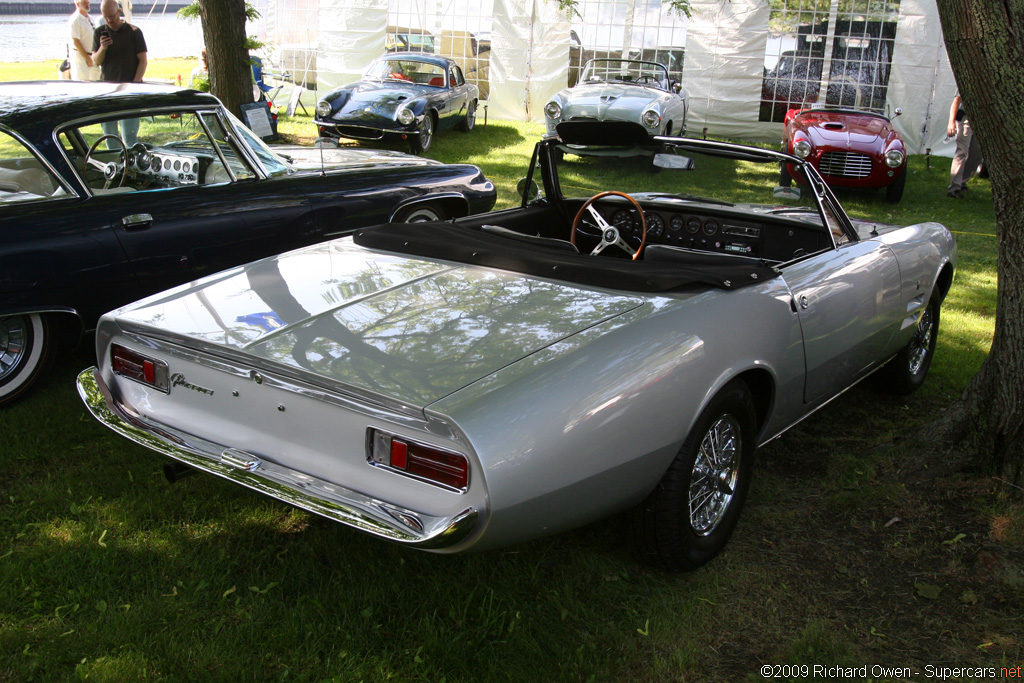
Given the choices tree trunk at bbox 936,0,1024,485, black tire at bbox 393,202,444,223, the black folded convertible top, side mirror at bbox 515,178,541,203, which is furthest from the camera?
black tire at bbox 393,202,444,223

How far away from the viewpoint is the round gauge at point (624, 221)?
160 inches

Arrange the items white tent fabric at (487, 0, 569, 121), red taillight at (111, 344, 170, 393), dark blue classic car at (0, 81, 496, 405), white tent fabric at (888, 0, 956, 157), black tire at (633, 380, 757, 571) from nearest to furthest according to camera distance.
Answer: black tire at (633, 380, 757, 571)
red taillight at (111, 344, 170, 393)
dark blue classic car at (0, 81, 496, 405)
white tent fabric at (888, 0, 956, 157)
white tent fabric at (487, 0, 569, 121)

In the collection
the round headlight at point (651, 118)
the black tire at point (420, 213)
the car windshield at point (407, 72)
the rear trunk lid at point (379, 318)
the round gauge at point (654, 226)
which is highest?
the car windshield at point (407, 72)

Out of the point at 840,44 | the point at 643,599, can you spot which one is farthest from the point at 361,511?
the point at 840,44

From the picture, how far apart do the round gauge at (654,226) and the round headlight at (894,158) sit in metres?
7.25

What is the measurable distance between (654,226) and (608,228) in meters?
0.40

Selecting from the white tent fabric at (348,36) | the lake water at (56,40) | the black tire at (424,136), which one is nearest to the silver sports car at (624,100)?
the black tire at (424,136)

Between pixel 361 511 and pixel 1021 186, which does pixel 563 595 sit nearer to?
pixel 361 511

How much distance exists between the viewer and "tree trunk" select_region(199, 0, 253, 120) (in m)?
9.42

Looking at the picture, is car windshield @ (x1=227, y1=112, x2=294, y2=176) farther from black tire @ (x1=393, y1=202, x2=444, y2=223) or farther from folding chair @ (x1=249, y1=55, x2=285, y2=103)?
folding chair @ (x1=249, y1=55, x2=285, y2=103)

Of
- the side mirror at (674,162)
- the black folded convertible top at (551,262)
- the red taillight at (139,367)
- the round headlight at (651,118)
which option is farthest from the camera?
the round headlight at (651,118)

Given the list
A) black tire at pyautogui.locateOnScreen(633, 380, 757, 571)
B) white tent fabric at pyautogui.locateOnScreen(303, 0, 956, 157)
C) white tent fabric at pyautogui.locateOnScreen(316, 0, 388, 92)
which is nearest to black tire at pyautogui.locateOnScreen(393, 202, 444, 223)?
black tire at pyautogui.locateOnScreen(633, 380, 757, 571)

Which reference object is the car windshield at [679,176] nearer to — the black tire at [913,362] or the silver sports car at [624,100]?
the black tire at [913,362]

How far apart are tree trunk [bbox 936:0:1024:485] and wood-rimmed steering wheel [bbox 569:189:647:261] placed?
4.39ft
